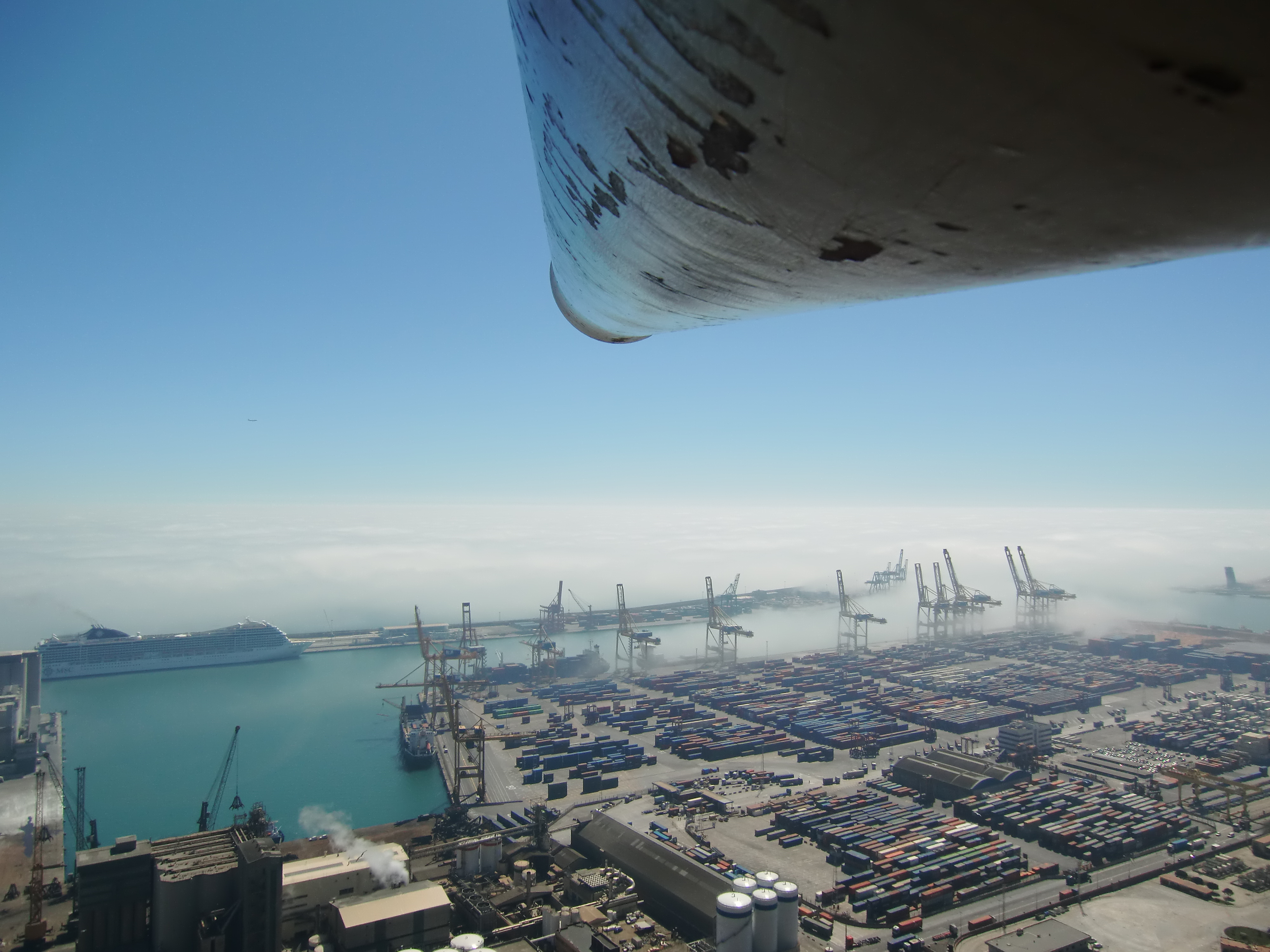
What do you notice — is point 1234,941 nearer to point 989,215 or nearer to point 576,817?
point 576,817

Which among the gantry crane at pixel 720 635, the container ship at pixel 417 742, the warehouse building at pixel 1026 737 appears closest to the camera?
the warehouse building at pixel 1026 737

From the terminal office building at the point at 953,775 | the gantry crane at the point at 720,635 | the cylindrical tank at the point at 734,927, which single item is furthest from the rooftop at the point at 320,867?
the gantry crane at the point at 720,635

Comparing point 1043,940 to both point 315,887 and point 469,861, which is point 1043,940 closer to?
point 469,861

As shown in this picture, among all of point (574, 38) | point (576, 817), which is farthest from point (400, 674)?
point (574, 38)

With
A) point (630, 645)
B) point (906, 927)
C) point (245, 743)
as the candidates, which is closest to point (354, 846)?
point (906, 927)

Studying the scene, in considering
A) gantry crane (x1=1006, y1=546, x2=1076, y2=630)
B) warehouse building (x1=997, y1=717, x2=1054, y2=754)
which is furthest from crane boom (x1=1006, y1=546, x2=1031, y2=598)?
warehouse building (x1=997, y1=717, x2=1054, y2=754)

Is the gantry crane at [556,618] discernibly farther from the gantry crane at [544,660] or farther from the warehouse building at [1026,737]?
the warehouse building at [1026,737]
